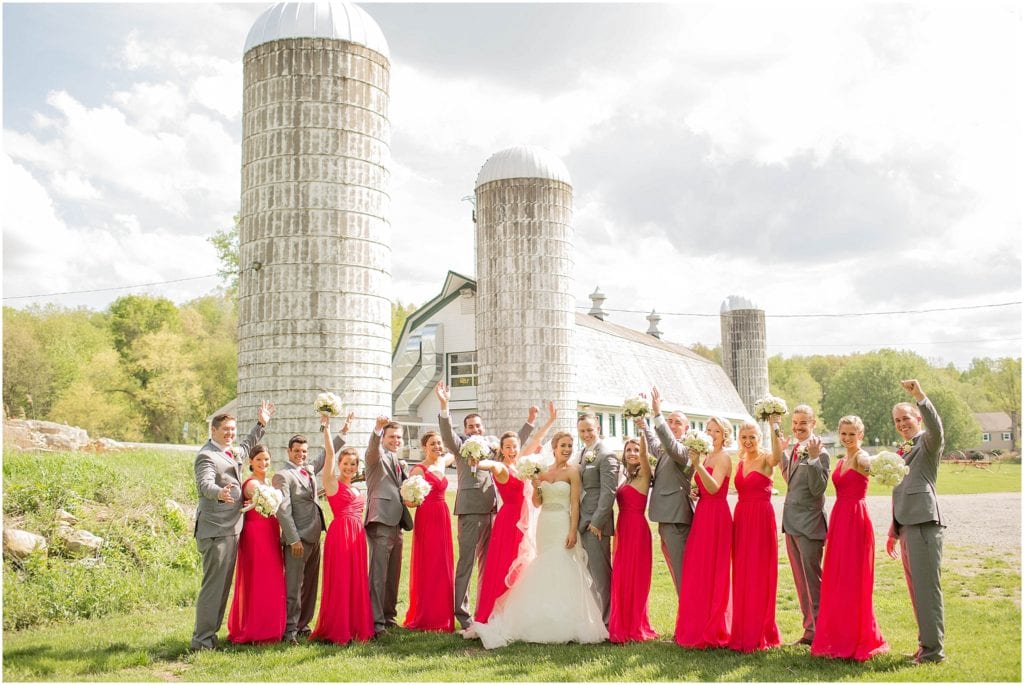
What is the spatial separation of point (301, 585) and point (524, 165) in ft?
60.8

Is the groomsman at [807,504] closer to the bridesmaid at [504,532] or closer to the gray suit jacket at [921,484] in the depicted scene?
the gray suit jacket at [921,484]

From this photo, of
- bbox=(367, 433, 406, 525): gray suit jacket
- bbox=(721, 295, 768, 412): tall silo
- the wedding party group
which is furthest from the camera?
bbox=(721, 295, 768, 412): tall silo

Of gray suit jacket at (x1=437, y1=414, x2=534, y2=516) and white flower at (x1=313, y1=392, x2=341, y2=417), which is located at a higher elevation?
white flower at (x1=313, y1=392, x2=341, y2=417)

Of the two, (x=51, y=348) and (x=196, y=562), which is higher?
(x=51, y=348)

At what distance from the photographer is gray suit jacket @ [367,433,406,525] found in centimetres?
911

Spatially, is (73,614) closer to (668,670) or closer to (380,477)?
(380,477)

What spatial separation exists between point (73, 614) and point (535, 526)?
5.73 m

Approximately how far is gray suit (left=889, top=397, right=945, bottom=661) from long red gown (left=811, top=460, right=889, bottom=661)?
13.2 inches

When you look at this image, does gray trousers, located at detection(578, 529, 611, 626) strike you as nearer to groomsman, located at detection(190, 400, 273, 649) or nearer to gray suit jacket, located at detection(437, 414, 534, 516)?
gray suit jacket, located at detection(437, 414, 534, 516)

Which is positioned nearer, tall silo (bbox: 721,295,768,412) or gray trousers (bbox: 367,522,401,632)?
gray trousers (bbox: 367,522,401,632)

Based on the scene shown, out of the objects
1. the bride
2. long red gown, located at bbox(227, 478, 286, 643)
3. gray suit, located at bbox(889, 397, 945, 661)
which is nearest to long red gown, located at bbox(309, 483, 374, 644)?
long red gown, located at bbox(227, 478, 286, 643)

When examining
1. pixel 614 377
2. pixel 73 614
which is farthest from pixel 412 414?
pixel 73 614

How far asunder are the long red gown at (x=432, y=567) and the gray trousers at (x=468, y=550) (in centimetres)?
11

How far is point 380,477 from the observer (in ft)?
30.3
